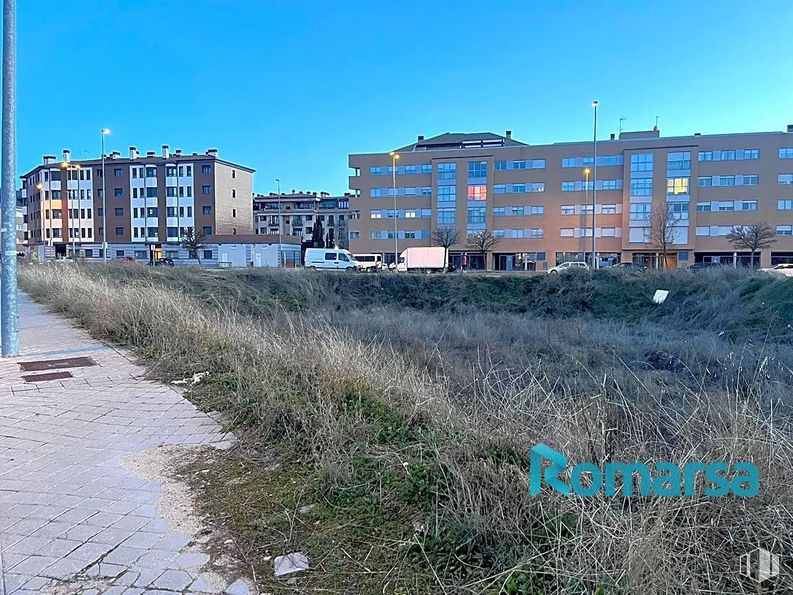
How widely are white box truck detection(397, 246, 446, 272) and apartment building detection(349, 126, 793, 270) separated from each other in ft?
30.4

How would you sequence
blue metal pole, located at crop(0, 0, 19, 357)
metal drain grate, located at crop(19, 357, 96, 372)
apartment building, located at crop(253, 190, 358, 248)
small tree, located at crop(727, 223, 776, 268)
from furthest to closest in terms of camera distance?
apartment building, located at crop(253, 190, 358, 248) < small tree, located at crop(727, 223, 776, 268) < blue metal pole, located at crop(0, 0, 19, 357) < metal drain grate, located at crop(19, 357, 96, 372)

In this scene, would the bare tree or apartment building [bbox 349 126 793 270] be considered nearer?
the bare tree

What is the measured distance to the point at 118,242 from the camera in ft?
268

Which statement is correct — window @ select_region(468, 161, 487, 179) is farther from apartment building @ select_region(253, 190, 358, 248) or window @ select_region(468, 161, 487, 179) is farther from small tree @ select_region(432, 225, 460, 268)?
apartment building @ select_region(253, 190, 358, 248)

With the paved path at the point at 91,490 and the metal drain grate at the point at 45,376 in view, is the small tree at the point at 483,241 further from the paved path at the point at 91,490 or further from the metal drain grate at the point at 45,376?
the paved path at the point at 91,490

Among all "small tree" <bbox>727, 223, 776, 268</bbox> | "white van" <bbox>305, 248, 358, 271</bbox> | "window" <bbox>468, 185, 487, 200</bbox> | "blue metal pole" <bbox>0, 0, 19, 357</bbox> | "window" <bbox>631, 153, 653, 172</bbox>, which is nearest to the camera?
"blue metal pole" <bbox>0, 0, 19, 357</bbox>

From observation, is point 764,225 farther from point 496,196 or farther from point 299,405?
point 299,405

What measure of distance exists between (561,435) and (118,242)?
90788 millimetres

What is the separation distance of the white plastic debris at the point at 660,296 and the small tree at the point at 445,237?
36.4 m

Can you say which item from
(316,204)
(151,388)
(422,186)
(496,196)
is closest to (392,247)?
(422,186)

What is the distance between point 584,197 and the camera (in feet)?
231

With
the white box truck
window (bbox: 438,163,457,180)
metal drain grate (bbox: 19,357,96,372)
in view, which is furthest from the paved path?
window (bbox: 438,163,457,180)

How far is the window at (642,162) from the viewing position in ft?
225

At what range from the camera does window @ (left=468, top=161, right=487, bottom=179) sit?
2935 inches
